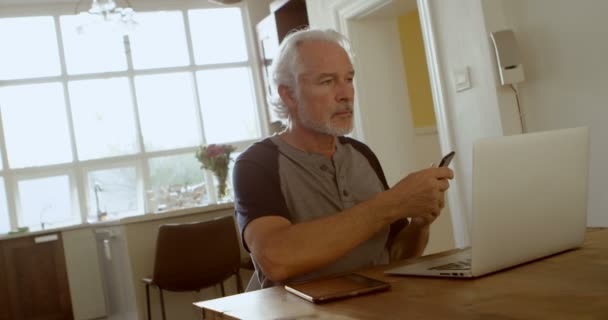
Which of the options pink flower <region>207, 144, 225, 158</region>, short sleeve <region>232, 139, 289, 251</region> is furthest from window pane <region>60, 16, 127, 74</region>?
short sleeve <region>232, 139, 289, 251</region>

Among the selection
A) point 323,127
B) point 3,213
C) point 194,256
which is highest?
point 323,127

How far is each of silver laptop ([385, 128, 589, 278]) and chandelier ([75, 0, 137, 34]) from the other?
341cm

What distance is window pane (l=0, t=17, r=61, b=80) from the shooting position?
6336 millimetres

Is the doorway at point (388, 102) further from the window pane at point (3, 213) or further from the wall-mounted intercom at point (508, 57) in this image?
the window pane at point (3, 213)

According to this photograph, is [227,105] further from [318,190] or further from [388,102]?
[318,190]

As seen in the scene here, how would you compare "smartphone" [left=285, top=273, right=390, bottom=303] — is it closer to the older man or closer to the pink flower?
the older man

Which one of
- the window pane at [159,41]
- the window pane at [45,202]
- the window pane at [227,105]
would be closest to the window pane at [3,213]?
the window pane at [45,202]

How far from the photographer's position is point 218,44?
7.09 metres

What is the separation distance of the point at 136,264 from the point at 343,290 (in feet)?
9.81

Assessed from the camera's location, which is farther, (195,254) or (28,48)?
(28,48)

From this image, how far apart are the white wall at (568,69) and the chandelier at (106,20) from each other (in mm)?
2555

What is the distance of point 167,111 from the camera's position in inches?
268

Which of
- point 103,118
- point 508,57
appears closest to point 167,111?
point 103,118

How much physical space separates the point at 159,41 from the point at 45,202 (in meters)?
2.06
